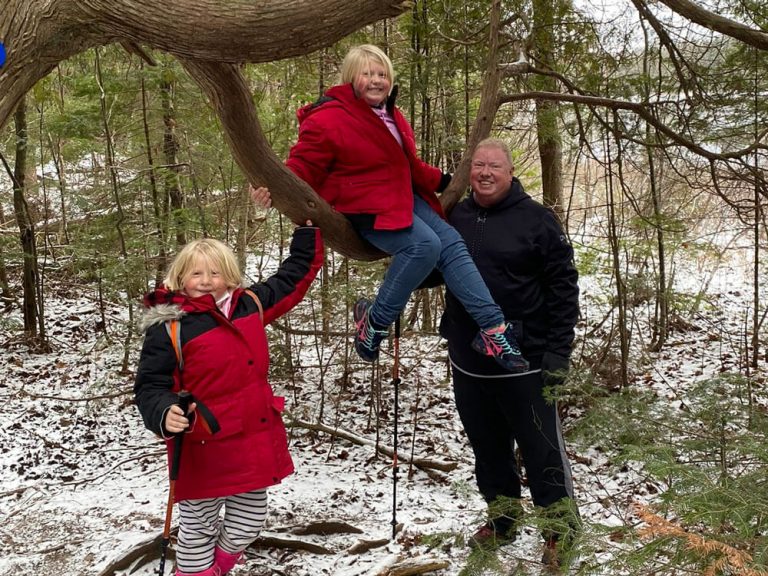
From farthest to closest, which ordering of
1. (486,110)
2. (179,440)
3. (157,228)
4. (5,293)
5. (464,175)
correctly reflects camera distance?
(5,293), (157,228), (486,110), (464,175), (179,440)

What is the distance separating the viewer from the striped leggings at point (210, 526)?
271 cm

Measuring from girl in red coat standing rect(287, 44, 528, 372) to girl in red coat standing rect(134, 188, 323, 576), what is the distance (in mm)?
393

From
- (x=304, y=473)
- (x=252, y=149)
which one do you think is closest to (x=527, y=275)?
(x=252, y=149)

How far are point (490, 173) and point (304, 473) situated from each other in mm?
3227

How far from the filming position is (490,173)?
10.1 feet

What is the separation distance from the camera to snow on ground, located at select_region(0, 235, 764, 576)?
12.7ft

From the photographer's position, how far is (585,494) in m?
4.48

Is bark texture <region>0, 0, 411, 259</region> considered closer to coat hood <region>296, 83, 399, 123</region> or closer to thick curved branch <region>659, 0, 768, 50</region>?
coat hood <region>296, 83, 399, 123</region>

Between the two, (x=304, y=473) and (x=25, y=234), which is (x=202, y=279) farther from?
(x=25, y=234)

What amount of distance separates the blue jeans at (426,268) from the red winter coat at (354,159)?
10 cm

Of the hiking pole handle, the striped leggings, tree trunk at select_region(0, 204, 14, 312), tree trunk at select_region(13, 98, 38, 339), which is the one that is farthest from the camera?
tree trunk at select_region(0, 204, 14, 312)

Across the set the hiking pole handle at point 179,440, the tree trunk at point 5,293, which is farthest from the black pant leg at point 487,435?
the tree trunk at point 5,293

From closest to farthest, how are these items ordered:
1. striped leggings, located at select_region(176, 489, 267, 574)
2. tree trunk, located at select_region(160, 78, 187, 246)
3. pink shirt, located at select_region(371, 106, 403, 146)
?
striped leggings, located at select_region(176, 489, 267, 574) < pink shirt, located at select_region(371, 106, 403, 146) < tree trunk, located at select_region(160, 78, 187, 246)

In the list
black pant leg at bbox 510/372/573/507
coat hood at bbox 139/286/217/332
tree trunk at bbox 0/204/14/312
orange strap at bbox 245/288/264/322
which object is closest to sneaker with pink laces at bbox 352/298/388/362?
orange strap at bbox 245/288/264/322
